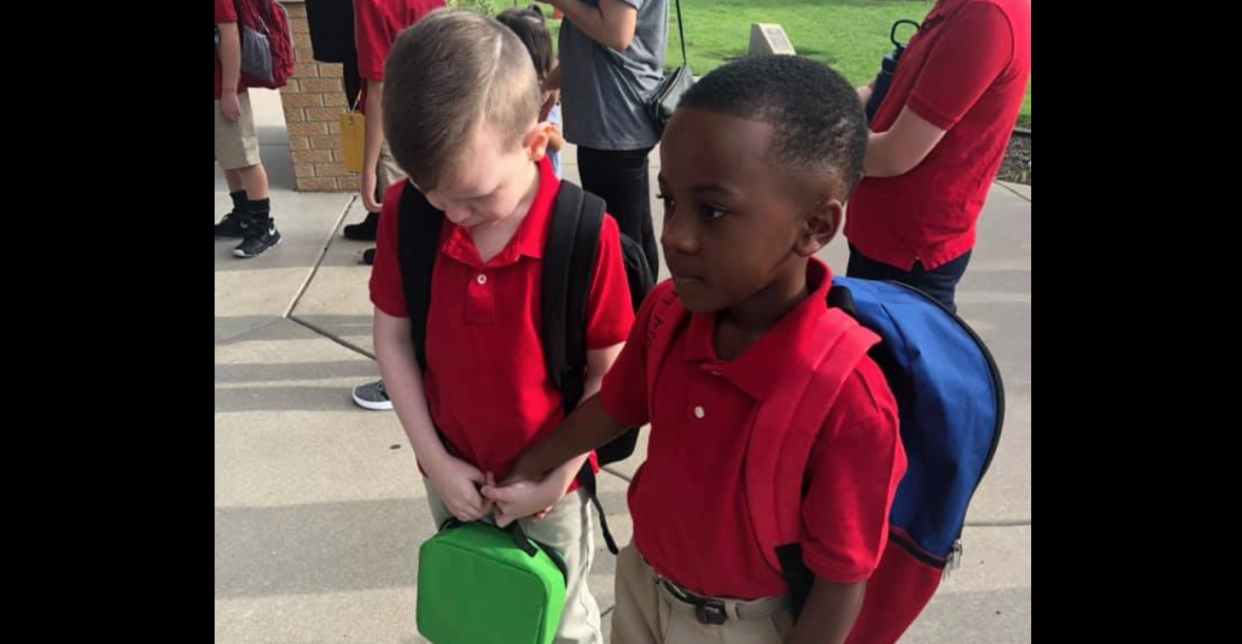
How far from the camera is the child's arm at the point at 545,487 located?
5.10 feet

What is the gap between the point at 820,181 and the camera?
1081 millimetres

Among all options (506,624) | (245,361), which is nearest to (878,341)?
(506,624)

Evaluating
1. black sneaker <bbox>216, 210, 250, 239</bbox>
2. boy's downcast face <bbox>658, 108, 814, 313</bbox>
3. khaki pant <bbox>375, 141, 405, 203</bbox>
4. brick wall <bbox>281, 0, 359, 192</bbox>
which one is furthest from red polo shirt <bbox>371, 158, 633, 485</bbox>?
brick wall <bbox>281, 0, 359, 192</bbox>

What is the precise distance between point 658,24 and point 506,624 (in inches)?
82.8

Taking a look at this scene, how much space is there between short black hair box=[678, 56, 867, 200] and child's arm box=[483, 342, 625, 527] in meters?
0.60

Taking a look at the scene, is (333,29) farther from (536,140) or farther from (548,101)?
(536,140)

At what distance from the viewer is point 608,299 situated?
5.01ft

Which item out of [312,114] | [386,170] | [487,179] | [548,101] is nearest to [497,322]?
[487,179]

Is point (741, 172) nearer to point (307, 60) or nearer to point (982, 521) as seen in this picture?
point (982, 521)

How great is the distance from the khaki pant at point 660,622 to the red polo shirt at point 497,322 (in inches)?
11.8

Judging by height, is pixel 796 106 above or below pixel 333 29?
above

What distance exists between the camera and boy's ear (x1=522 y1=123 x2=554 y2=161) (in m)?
1.44

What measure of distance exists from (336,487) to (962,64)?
2.34m

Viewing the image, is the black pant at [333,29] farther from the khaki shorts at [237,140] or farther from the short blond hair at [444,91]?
the short blond hair at [444,91]
